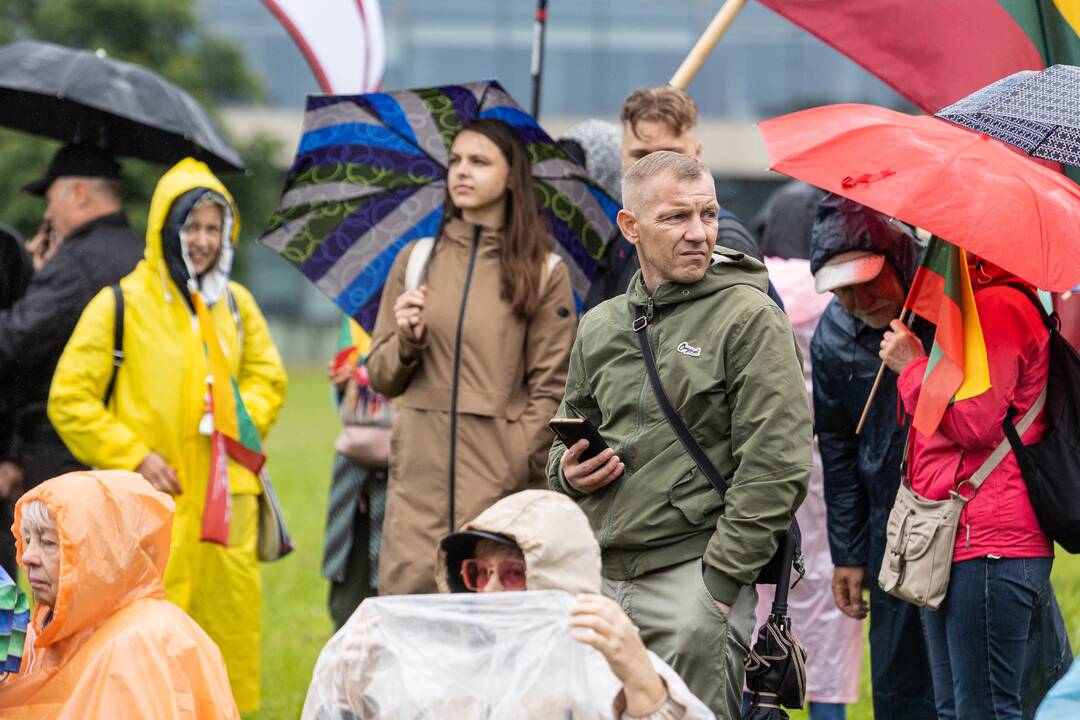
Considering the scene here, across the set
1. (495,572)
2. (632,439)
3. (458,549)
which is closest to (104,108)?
(632,439)

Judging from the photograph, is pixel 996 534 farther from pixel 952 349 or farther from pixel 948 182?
pixel 948 182

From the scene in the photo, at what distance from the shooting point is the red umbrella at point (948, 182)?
4289 mm

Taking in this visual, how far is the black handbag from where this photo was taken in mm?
4289

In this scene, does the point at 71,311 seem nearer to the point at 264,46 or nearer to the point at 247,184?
the point at 247,184

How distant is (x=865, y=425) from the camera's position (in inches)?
213

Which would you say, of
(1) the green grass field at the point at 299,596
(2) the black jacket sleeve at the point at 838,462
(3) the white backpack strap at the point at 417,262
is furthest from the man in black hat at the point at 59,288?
(2) the black jacket sleeve at the point at 838,462

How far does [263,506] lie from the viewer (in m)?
6.77

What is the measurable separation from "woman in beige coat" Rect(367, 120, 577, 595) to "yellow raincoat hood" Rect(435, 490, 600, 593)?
1.88 m

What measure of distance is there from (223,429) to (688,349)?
2.76 meters

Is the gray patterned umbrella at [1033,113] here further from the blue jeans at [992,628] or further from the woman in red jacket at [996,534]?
the blue jeans at [992,628]

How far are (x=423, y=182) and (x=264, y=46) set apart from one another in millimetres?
43262

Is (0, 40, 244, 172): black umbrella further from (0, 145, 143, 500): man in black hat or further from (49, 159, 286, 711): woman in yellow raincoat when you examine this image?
(49, 159, 286, 711): woman in yellow raincoat

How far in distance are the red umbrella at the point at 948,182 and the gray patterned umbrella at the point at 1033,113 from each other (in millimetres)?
142

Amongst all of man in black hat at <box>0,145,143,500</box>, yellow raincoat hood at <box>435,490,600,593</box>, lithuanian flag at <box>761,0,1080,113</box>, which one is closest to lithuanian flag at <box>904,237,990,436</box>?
lithuanian flag at <box>761,0,1080,113</box>
